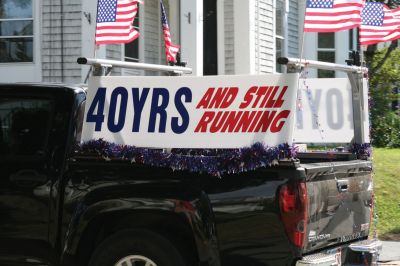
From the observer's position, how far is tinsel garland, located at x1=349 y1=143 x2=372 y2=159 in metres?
6.05

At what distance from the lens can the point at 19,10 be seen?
14305 millimetres

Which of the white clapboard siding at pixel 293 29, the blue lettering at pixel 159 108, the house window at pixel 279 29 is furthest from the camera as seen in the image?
the white clapboard siding at pixel 293 29

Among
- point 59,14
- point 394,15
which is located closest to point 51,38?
point 59,14

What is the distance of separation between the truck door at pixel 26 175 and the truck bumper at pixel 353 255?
197cm

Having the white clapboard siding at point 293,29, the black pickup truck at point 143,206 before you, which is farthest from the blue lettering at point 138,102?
the white clapboard siding at point 293,29

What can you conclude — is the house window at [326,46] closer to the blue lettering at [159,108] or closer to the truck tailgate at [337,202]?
the truck tailgate at [337,202]

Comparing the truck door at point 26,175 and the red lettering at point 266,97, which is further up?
the red lettering at point 266,97

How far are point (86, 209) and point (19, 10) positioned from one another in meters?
10.4

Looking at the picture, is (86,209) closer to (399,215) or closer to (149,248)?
(149,248)

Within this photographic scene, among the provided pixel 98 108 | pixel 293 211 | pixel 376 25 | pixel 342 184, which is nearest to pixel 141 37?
pixel 376 25

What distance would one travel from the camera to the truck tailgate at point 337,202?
474cm

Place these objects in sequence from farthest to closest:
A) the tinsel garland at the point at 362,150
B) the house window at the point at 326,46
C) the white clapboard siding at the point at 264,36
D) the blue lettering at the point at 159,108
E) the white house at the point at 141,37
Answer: the house window at the point at 326,46 → the white clapboard siding at the point at 264,36 → the white house at the point at 141,37 → the tinsel garland at the point at 362,150 → the blue lettering at the point at 159,108

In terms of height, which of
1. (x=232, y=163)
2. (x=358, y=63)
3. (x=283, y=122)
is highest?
(x=358, y=63)

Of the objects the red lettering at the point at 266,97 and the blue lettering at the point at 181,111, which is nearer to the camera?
the red lettering at the point at 266,97
